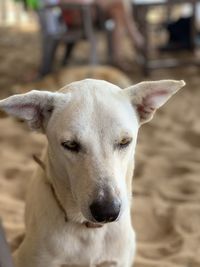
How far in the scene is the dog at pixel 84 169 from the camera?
157cm

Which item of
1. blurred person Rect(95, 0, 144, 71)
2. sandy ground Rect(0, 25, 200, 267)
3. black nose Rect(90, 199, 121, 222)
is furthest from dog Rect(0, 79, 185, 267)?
blurred person Rect(95, 0, 144, 71)

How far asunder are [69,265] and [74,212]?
7.2 inches

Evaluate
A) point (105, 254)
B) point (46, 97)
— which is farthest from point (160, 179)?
point (46, 97)

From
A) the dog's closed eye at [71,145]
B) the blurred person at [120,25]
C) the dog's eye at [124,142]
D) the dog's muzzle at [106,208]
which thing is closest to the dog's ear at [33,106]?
the dog's closed eye at [71,145]

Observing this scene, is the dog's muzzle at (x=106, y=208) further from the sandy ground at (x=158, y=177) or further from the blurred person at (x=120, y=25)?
the blurred person at (x=120, y=25)

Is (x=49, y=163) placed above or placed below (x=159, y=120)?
above

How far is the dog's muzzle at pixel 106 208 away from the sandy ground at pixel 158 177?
2.52 feet

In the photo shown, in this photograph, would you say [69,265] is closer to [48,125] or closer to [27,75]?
[48,125]

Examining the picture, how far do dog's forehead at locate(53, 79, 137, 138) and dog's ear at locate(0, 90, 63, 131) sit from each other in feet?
0.23

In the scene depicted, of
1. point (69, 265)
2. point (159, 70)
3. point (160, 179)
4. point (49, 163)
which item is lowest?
point (159, 70)

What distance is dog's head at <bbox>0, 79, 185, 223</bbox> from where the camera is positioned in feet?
5.08

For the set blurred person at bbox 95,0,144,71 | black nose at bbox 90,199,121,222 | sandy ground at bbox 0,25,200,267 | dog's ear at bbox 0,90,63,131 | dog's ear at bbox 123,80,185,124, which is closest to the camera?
black nose at bbox 90,199,121,222

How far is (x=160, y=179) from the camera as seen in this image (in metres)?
3.03

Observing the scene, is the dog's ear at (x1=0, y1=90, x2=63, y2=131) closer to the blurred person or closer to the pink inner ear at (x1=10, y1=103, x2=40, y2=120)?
the pink inner ear at (x1=10, y1=103, x2=40, y2=120)
